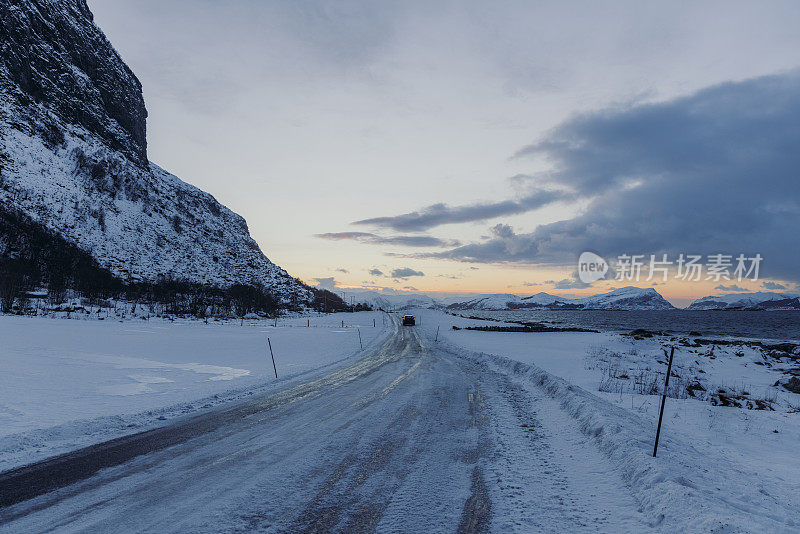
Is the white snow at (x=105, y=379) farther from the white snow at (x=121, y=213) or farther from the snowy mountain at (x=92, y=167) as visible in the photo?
the white snow at (x=121, y=213)

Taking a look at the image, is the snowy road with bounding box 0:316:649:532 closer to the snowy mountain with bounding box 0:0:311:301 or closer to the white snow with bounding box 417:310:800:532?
the white snow with bounding box 417:310:800:532

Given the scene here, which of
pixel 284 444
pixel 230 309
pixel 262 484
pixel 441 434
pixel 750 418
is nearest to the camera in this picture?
pixel 262 484

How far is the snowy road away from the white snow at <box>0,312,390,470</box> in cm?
139

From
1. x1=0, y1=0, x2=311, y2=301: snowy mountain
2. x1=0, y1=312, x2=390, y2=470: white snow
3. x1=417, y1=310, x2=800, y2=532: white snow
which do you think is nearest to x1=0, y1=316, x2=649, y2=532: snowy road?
x1=417, y1=310, x2=800, y2=532: white snow

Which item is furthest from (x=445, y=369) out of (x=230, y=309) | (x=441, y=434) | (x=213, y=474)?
(x=230, y=309)

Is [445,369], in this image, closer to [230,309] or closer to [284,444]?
[284,444]

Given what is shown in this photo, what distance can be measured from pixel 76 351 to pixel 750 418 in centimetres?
2576

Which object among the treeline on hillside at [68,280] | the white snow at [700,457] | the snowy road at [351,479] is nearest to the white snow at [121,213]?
the treeline on hillside at [68,280]

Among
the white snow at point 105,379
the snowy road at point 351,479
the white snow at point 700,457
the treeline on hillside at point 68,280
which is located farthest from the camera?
the treeline on hillside at point 68,280

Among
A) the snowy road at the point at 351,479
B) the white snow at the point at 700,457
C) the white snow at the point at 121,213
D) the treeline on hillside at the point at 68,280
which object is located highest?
the white snow at the point at 121,213

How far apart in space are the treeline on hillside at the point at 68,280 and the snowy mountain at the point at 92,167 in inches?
119

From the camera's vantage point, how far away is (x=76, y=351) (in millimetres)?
18688

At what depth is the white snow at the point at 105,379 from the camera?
24.1 feet

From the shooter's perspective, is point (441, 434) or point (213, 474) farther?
point (441, 434)
